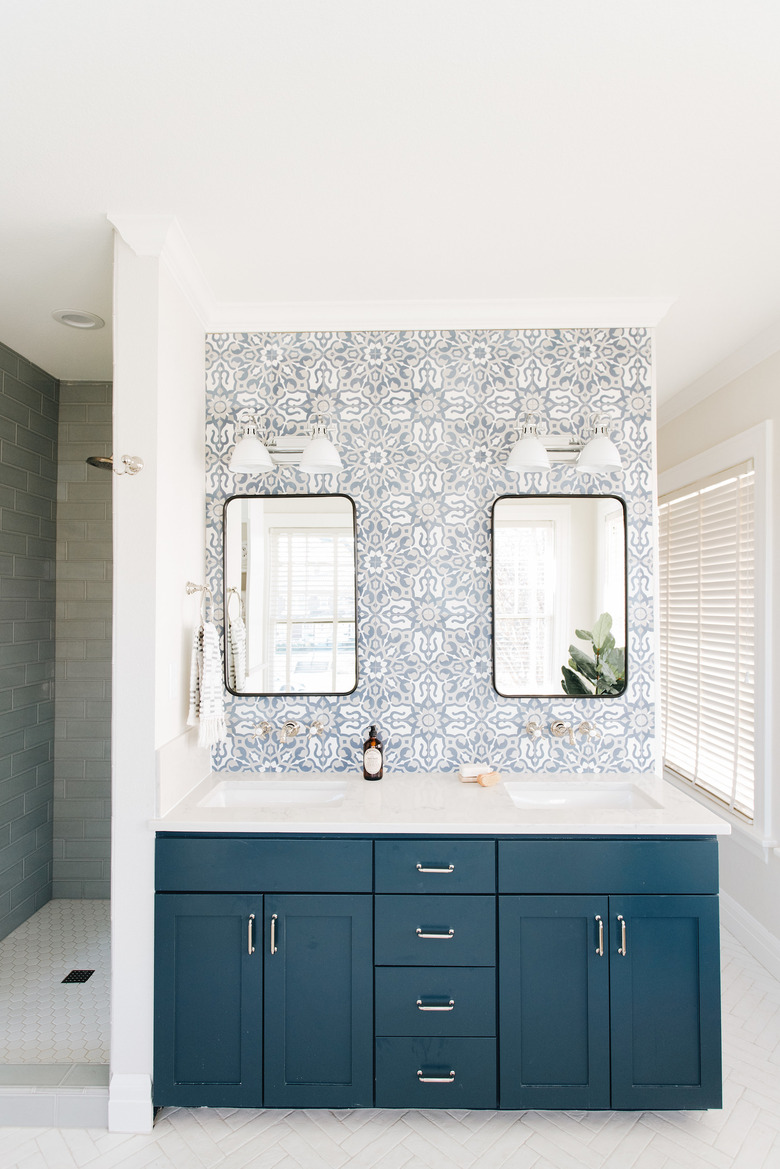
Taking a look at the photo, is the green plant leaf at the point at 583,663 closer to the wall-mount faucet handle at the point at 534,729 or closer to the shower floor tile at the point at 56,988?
the wall-mount faucet handle at the point at 534,729

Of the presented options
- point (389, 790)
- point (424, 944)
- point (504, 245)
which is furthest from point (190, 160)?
point (424, 944)

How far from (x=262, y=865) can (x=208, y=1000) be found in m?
0.42

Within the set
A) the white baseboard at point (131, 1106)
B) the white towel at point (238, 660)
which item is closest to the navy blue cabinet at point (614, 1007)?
the white baseboard at point (131, 1106)

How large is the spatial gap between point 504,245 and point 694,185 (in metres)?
0.56

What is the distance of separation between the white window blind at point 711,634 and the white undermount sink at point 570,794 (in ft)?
3.66

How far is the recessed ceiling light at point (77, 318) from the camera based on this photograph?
259cm

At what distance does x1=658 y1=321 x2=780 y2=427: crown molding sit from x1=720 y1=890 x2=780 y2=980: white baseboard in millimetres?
2495

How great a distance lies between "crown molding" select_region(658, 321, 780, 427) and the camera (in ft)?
9.41

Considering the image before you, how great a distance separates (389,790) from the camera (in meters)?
2.33

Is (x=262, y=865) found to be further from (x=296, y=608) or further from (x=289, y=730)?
(x=296, y=608)

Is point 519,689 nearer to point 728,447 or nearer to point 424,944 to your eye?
point 424,944

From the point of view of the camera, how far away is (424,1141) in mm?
1915

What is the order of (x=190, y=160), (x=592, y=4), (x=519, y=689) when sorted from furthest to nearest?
(x=519, y=689) < (x=190, y=160) < (x=592, y=4)

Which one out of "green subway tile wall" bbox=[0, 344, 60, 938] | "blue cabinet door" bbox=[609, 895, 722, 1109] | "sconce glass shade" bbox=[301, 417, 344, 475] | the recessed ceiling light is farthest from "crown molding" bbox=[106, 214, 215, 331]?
"blue cabinet door" bbox=[609, 895, 722, 1109]
